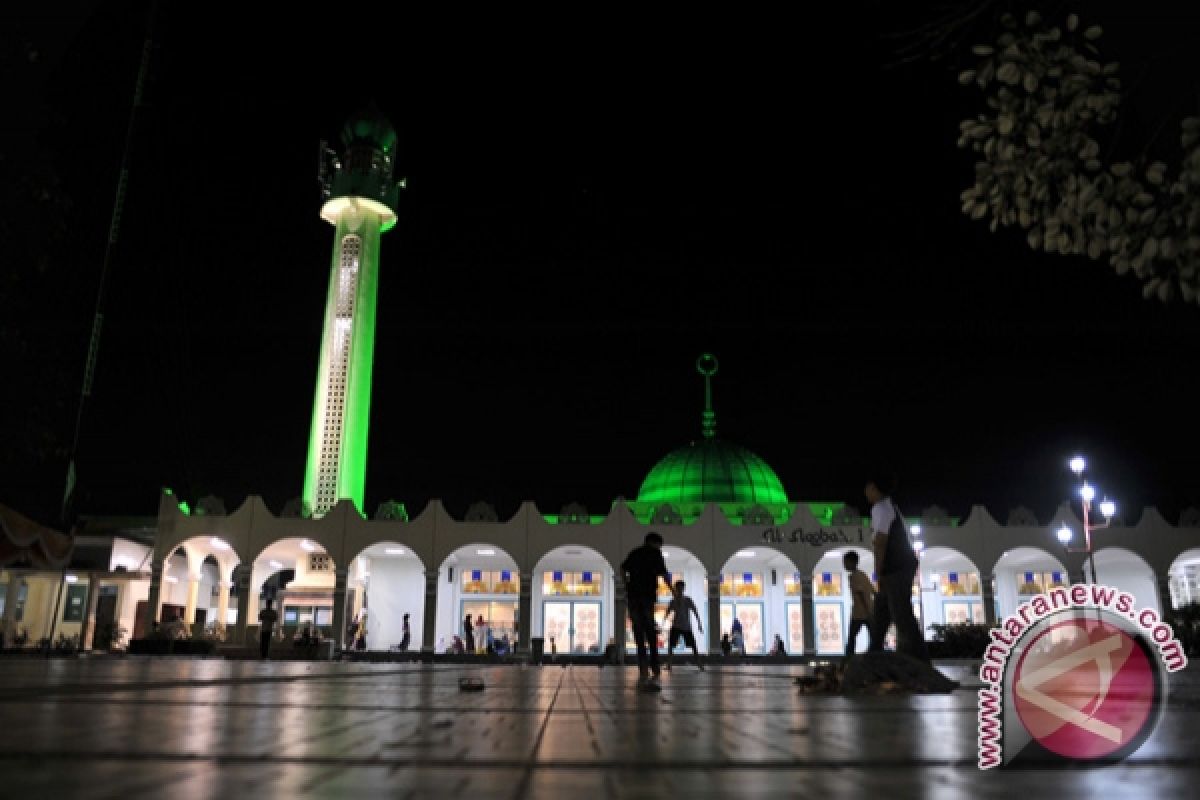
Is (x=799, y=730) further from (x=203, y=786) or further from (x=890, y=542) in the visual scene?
(x=890, y=542)

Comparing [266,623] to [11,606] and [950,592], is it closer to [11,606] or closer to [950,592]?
[11,606]

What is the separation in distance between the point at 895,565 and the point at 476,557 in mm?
25620

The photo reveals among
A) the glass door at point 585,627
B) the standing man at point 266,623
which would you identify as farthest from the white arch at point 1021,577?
the standing man at point 266,623

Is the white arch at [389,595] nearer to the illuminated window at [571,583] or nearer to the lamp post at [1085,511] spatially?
the illuminated window at [571,583]

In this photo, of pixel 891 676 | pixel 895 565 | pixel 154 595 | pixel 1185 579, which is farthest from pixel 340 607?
pixel 1185 579

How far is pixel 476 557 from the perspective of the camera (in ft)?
100

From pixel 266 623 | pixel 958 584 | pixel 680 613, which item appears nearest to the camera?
pixel 680 613

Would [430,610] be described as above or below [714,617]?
above

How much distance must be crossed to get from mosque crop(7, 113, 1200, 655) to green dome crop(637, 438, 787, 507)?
0.32ft

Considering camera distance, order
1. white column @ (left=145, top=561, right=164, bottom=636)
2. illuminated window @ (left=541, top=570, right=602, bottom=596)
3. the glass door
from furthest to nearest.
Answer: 1. illuminated window @ (left=541, top=570, right=602, bottom=596)
2. the glass door
3. white column @ (left=145, top=561, right=164, bottom=636)

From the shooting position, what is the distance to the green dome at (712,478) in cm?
3484

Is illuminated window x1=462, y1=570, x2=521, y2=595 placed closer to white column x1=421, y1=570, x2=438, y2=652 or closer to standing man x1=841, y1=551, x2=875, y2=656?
white column x1=421, y1=570, x2=438, y2=652

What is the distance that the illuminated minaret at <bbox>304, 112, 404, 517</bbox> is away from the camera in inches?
1211

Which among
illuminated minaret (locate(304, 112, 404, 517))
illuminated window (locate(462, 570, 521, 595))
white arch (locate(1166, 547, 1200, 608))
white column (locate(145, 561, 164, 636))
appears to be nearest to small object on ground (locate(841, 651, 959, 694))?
white column (locate(145, 561, 164, 636))
